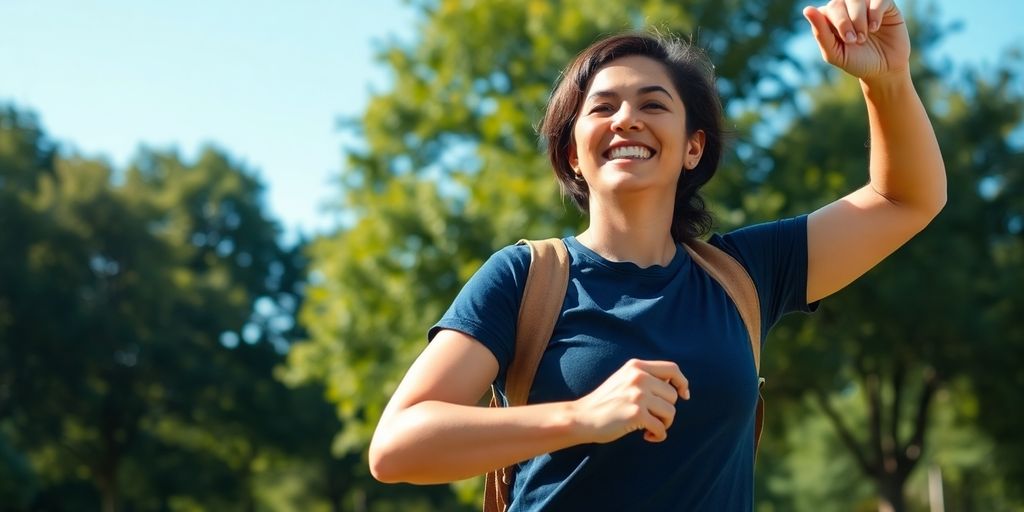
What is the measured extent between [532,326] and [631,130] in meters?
0.50

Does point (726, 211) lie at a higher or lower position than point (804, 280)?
higher

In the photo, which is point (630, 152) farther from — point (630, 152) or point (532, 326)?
point (532, 326)

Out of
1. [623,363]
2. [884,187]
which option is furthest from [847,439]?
[623,363]

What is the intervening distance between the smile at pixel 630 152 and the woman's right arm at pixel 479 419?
0.59 metres

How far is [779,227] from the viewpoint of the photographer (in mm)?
2957

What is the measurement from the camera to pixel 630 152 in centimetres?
275

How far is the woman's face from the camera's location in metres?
2.74

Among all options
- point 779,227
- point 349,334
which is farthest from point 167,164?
point 779,227

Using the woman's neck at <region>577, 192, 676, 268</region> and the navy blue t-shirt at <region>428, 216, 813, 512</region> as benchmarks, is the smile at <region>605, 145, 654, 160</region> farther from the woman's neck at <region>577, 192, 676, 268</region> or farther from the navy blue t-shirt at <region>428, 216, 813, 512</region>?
the navy blue t-shirt at <region>428, 216, 813, 512</region>

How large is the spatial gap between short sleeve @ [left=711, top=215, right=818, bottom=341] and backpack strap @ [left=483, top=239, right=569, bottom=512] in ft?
1.53

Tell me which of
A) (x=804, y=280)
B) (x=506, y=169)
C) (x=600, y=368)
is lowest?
(x=600, y=368)

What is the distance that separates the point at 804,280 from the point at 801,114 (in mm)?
18316

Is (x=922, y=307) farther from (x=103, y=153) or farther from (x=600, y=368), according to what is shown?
(x=103, y=153)

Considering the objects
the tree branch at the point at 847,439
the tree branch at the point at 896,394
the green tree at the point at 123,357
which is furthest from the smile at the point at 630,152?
the green tree at the point at 123,357
